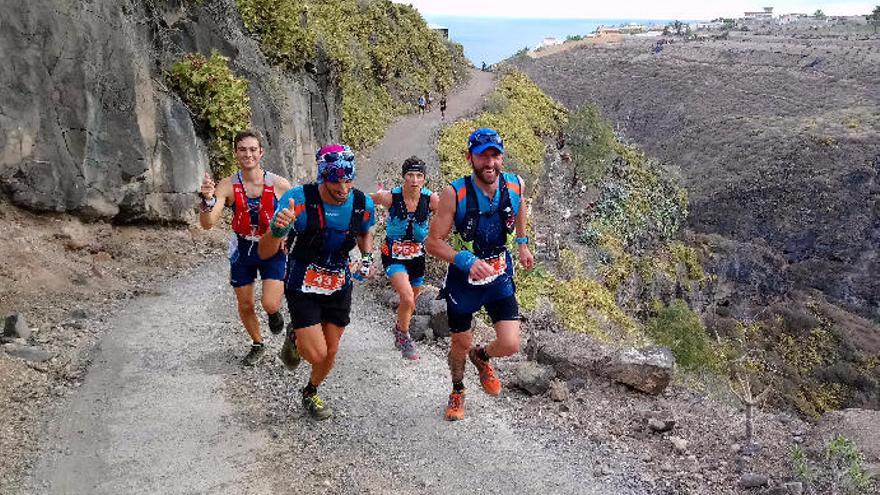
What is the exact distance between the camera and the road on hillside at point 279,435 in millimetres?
5348

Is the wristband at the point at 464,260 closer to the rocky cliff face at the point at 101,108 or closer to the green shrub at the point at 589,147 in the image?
the rocky cliff face at the point at 101,108

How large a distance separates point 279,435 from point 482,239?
8.24ft

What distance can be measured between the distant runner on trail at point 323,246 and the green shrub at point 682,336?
1514cm

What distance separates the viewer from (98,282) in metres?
9.40

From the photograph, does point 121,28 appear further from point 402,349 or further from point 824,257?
point 824,257

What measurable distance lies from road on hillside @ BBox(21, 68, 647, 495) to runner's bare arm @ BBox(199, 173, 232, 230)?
69.8 inches

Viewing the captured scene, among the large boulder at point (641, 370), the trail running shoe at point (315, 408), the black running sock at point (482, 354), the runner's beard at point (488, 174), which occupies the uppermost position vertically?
the runner's beard at point (488, 174)

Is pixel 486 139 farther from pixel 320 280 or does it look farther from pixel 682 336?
pixel 682 336

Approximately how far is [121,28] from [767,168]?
68735 millimetres

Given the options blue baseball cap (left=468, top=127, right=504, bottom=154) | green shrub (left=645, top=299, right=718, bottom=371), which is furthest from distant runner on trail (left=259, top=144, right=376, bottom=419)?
green shrub (left=645, top=299, right=718, bottom=371)

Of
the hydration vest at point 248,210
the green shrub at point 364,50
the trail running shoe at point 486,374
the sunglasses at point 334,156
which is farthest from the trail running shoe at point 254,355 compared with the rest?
the green shrub at point 364,50

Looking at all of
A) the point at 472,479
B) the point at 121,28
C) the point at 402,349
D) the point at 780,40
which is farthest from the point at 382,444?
the point at 780,40

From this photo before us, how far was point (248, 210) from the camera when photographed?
6551mm

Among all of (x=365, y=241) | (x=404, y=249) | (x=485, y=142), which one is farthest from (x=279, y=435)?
(x=485, y=142)
